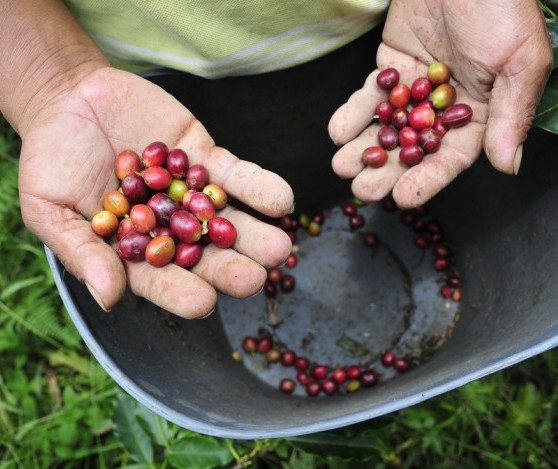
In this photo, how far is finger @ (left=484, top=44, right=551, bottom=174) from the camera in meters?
2.15

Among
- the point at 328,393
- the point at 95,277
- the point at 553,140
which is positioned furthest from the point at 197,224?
the point at 553,140

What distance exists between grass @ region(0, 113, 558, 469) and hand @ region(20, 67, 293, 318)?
3.47ft

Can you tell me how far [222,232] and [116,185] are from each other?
0.55m

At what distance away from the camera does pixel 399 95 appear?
2.68 meters

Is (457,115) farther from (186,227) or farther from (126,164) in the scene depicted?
(126,164)

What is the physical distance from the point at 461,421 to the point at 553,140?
172 cm

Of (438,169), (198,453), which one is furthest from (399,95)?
(198,453)

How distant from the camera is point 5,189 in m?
3.79

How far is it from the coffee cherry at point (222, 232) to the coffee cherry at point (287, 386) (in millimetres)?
1125

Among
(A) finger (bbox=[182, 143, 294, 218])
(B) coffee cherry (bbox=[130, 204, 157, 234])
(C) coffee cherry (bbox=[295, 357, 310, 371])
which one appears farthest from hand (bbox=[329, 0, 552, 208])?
(C) coffee cherry (bbox=[295, 357, 310, 371])

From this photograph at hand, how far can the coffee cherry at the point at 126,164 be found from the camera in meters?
2.45

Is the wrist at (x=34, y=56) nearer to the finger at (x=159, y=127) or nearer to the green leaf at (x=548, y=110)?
the finger at (x=159, y=127)

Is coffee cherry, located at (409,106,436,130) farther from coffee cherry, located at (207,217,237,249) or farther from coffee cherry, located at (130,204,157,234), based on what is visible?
coffee cherry, located at (130,204,157,234)

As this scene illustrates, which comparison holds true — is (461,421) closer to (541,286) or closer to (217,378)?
(541,286)
